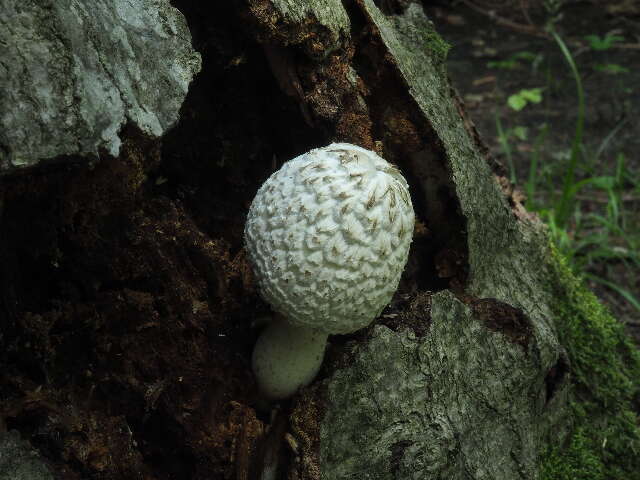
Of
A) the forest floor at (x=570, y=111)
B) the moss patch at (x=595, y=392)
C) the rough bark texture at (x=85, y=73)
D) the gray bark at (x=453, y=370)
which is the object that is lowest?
the forest floor at (x=570, y=111)

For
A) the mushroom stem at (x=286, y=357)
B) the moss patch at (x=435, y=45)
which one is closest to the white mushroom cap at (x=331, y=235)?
the mushroom stem at (x=286, y=357)

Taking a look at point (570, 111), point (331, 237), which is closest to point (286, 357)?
point (331, 237)

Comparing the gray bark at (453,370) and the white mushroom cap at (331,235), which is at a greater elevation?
the white mushroom cap at (331,235)

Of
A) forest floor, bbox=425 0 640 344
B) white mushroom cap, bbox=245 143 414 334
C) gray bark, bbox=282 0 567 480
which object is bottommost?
forest floor, bbox=425 0 640 344

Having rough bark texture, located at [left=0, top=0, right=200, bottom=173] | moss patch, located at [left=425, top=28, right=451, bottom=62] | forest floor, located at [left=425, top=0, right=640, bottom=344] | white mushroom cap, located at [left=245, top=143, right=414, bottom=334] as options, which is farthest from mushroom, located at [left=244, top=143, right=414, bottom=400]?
forest floor, located at [left=425, top=0, right=640, bottom=344]

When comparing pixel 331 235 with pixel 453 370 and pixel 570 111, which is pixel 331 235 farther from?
pixel 570 111

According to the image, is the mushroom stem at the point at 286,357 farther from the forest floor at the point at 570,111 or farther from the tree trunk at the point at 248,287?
the forest floor at the point at 570,111

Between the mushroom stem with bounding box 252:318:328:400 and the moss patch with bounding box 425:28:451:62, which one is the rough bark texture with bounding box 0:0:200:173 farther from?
the moss patch with bounding box 425:28:451:62
